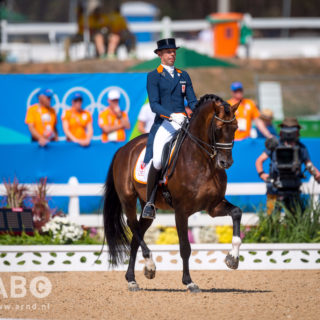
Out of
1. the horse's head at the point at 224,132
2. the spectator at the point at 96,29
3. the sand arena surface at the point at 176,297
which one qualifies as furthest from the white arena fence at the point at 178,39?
the horse's head at the point at 224,132

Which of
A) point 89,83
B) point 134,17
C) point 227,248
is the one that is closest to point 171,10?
point 134,17

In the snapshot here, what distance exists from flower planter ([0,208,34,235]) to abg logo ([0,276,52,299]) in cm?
114

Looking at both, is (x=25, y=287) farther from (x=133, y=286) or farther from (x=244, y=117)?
(x=244, y=117)

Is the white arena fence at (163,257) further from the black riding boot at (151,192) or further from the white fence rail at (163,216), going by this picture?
the black riding boot at (151,192)

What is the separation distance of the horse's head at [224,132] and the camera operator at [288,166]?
8.89 feet

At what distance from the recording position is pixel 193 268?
32.0 feet

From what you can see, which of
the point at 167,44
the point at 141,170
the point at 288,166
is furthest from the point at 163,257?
the point at 167,44

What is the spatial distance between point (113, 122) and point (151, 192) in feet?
14.5

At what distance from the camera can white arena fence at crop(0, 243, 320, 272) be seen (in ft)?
31.8

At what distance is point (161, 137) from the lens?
324 inches

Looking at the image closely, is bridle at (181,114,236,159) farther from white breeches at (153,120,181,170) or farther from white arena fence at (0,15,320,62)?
white arena fence at (0,15,320,62)

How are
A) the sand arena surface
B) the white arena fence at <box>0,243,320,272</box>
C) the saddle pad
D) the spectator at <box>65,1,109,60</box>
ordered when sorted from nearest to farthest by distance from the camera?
the sand arena surface
the saddle pad
the white arena fence at <box>0,243,320,272</box>
the spectator at <box>65,1,109,60</box>

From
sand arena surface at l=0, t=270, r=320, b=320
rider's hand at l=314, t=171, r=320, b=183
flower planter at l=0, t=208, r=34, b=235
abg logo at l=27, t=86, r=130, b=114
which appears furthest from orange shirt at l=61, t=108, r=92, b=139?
rider's hand at l=314, t=171, r=320, b=183

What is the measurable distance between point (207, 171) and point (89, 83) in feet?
19.1
